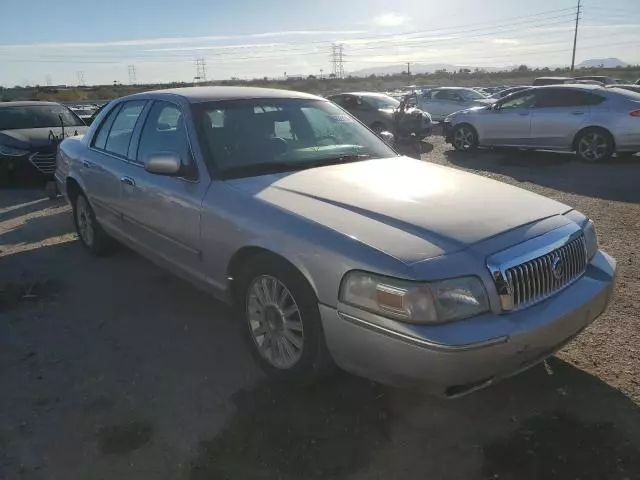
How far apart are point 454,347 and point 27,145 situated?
9.46 m

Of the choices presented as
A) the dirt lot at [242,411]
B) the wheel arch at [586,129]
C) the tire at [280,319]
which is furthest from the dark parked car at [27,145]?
the wheel arch at [586,129]

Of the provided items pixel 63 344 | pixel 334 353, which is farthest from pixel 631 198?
pixel 63 344

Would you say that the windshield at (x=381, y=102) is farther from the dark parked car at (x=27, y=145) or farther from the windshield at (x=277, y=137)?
the windshield at (x=277, y=137)

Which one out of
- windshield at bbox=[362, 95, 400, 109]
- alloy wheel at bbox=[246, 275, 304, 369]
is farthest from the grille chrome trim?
windshield at bbox=[362, 95, 400, 109]

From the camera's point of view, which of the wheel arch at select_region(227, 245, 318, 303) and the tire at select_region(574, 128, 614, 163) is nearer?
the wheel arch at select_region(227, 245, 318, 303)

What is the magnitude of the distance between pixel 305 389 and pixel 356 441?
508 mm

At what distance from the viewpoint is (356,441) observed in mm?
2717

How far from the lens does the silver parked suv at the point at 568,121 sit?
10.6m

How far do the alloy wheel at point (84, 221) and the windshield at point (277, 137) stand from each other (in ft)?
7.71

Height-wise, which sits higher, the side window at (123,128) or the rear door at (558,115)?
the side window at (123,128)

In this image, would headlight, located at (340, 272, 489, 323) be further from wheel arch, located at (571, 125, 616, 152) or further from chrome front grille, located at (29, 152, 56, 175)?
wheel arch, located at (571, 125, 616, 152)

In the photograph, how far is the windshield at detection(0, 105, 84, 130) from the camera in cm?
1044

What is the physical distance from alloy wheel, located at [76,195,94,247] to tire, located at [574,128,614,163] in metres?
9.58

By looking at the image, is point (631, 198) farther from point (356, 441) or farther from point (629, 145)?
point (356, 441)
